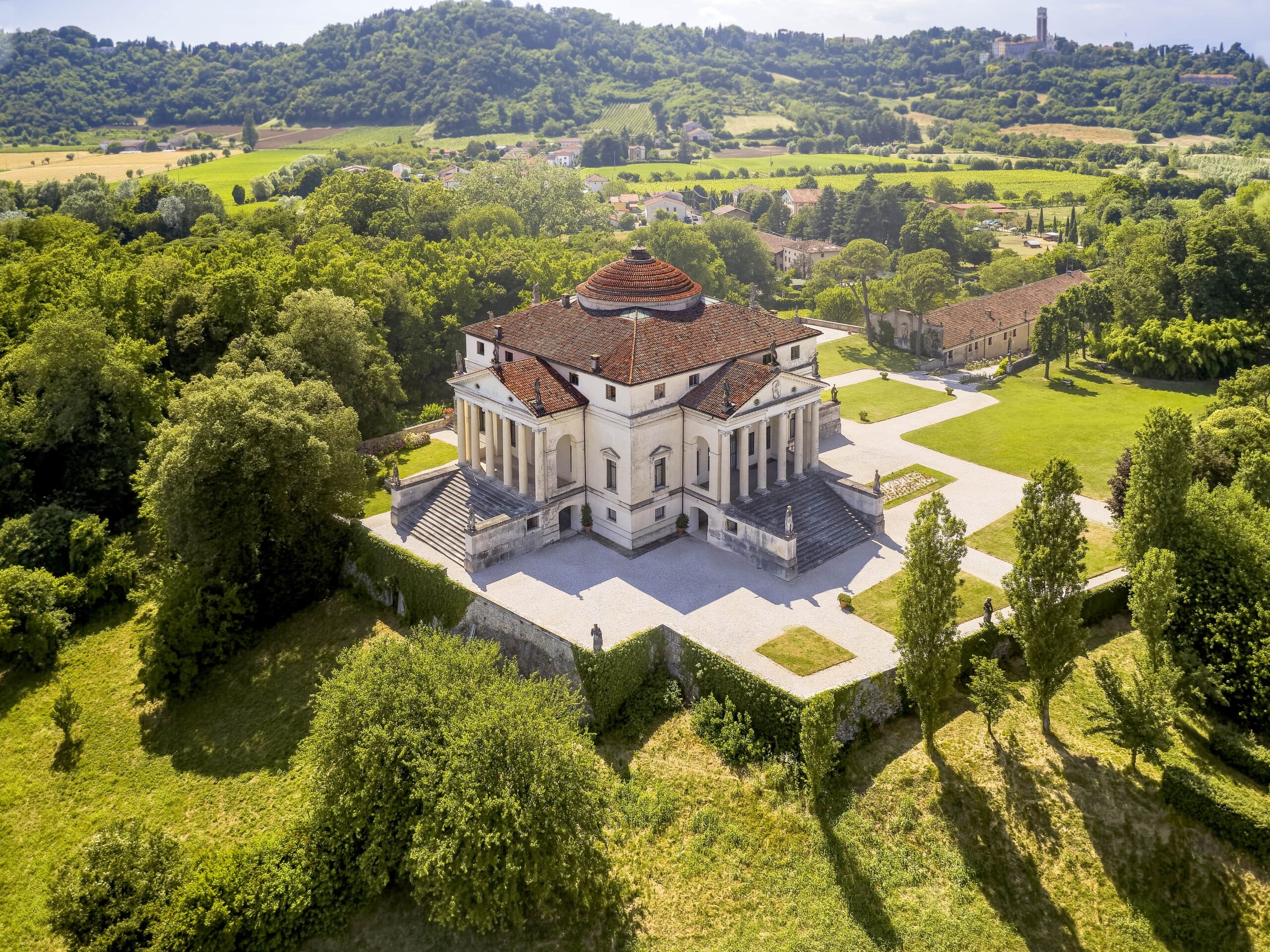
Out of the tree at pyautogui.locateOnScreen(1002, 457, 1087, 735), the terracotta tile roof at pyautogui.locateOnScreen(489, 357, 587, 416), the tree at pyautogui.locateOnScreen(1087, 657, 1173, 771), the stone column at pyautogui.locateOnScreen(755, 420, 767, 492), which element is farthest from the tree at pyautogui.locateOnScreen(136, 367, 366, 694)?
the tree at pyautogui.locateOnScreen(1087, 657, 1173, 771)

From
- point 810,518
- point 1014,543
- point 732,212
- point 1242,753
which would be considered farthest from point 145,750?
point 732,212

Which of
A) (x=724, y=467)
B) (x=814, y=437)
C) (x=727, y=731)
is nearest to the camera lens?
(x=727, y=731)

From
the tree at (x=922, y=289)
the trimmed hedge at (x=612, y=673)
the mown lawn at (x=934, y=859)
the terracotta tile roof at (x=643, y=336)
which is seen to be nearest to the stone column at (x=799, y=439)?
the terracotta tile roof at (x=643, y=336)

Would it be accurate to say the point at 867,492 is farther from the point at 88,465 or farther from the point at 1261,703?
the point at 88,465

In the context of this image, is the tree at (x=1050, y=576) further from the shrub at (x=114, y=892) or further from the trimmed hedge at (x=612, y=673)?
the shrub at (x=114, y=892)

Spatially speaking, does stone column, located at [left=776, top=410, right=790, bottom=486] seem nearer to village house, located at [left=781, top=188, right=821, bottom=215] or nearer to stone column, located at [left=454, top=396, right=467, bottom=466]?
stone column, located at [left=454, top=396, right=467, bottom=466]

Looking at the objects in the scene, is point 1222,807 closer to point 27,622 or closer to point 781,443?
point 781,443

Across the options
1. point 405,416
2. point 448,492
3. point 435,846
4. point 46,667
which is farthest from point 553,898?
point 405,416
